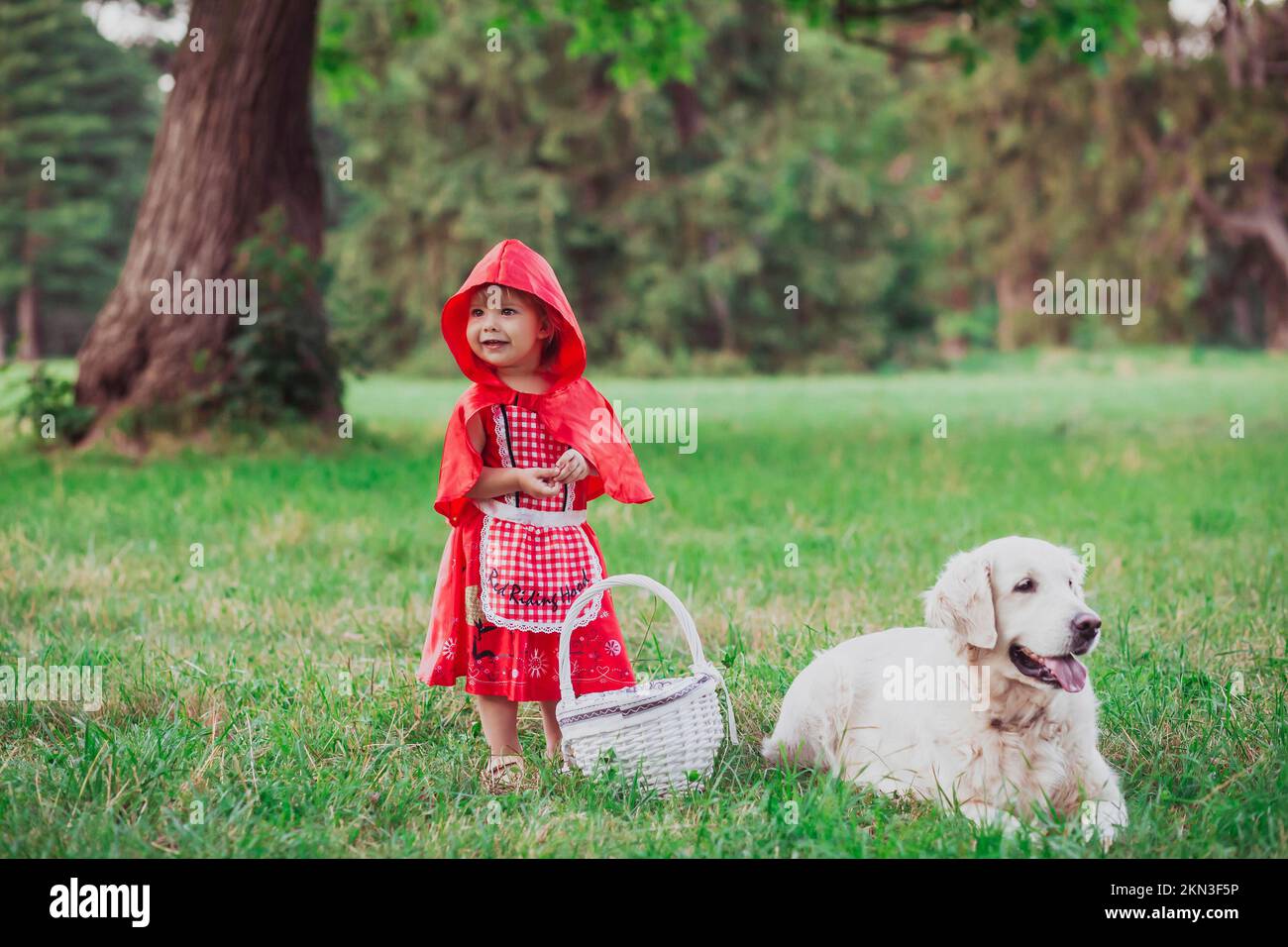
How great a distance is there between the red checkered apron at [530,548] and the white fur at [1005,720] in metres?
0.78

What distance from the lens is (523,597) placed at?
3.51 meters

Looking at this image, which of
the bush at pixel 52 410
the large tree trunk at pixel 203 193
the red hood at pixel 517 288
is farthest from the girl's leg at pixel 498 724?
the bush at pixel 52 410

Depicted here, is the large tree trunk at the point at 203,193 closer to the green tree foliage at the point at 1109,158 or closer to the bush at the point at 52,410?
the bush at the point at 52,410

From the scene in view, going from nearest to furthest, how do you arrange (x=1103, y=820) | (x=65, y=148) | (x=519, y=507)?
(x=1103, y=820) → (x=519, y=507) → (x=65, y=148)

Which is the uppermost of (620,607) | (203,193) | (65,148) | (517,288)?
(65,148)

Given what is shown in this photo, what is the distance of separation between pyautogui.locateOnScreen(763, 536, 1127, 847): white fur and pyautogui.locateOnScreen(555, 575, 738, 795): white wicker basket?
0.30m

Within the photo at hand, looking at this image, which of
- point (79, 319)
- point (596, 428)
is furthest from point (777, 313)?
point (596, 428)

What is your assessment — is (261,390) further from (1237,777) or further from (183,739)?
(1237,777)

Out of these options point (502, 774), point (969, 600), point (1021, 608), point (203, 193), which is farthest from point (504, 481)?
point (203, 193)

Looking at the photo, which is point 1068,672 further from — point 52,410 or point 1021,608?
point 52,410

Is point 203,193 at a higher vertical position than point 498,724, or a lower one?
higher

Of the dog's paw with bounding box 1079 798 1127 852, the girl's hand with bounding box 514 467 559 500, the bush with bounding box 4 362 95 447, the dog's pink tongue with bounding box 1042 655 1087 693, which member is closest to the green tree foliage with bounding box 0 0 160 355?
the bush with bounding box 4 362 95 447

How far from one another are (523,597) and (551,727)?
415mm
